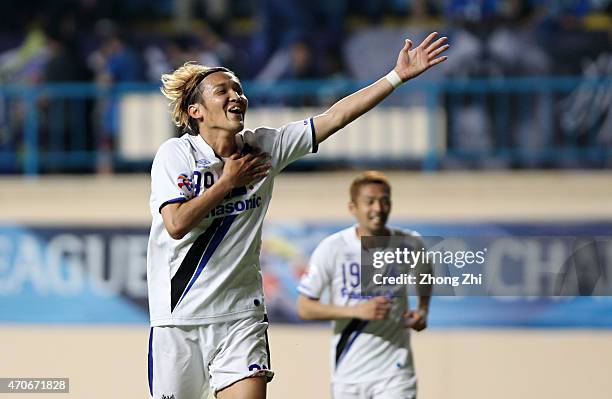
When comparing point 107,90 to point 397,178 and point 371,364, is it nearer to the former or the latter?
point 397,178

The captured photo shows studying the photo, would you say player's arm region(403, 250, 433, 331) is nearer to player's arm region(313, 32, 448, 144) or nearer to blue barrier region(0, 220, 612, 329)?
player's arm region(313, 32, 448, 144)

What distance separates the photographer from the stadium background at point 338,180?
12.5m

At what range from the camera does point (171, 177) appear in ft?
20.8

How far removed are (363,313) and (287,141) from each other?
165 centimetres

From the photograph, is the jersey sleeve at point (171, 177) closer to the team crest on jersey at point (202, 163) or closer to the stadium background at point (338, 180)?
the team crest on jersey at point (202, 163)

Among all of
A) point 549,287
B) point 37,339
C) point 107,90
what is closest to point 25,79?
point 107,90

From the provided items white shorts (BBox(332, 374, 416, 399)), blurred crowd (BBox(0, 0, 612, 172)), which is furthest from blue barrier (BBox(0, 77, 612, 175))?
white shorts (BBox(332, 374, 416, 399))

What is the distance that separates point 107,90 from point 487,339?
5.16 meters

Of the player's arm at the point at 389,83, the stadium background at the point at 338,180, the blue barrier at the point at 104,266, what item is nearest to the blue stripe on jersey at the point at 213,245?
the player's arm at the point at 389,83

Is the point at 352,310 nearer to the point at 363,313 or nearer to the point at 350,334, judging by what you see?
the point at 363,313

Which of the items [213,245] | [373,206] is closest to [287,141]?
[213,245]

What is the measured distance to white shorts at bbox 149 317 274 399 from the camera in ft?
21.0

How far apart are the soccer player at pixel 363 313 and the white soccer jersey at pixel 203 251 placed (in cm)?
157

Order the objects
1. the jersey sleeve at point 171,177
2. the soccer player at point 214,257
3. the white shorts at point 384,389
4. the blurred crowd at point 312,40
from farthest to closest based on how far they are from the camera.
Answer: the blurred crowd at point 312,40 → the white shorts at point 384,389 → the soccer player at point 214,257 → the jersey sleeve at point 171,177
